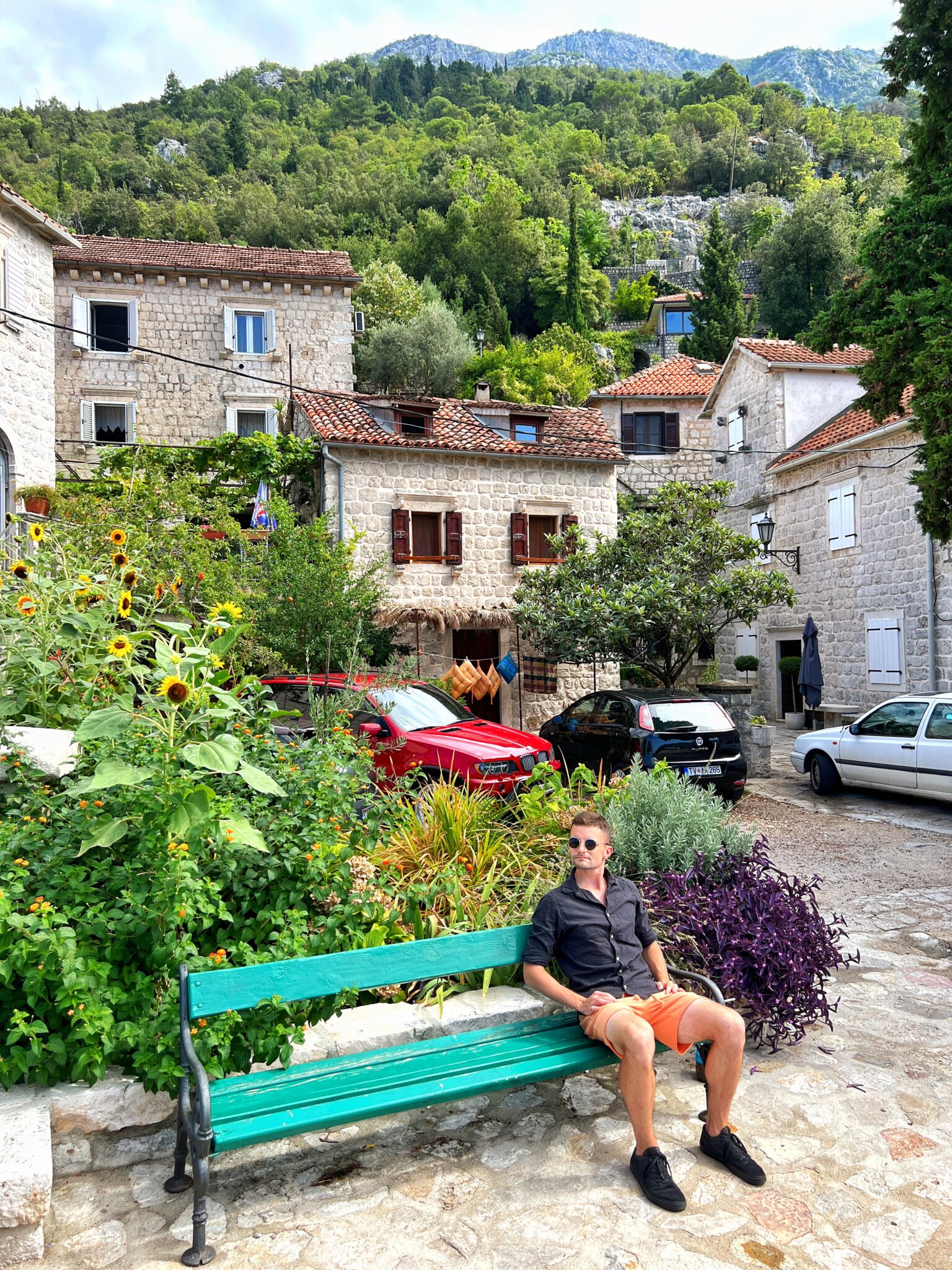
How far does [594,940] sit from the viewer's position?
3629 mm

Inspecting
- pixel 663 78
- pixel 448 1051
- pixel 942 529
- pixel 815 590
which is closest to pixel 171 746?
pixel 448 1051

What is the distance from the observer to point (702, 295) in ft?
130

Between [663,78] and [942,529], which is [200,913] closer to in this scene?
[942,529]

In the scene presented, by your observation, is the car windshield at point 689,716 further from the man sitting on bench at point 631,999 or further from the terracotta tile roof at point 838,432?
the terracotta tile roof at point 838,432

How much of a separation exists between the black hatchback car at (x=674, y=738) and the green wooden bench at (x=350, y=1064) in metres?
6.38

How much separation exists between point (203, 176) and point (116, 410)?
37.9 m

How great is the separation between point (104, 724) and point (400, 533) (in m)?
15.1

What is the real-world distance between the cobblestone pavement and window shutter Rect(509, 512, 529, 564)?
15565 mm

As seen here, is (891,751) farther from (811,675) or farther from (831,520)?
(831,520)

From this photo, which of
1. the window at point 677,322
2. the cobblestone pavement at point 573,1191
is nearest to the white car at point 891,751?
the cobblestone pavement at point 573,1191

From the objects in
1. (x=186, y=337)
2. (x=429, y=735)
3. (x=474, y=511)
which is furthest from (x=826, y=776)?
(x=186, y=337)

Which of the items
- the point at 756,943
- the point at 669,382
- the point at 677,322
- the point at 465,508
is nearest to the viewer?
the point at 756,943

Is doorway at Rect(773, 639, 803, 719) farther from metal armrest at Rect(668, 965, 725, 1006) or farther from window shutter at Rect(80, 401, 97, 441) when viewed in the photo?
window shutter at Rect(80, 401, 97, 441)

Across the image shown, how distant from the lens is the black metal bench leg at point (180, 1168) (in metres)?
3.04
